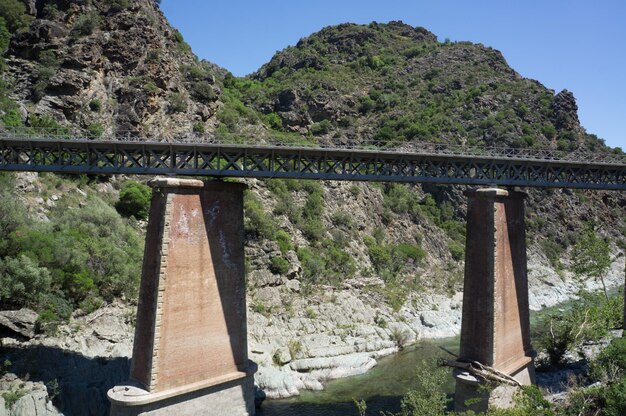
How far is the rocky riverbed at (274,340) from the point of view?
17875 millimetres

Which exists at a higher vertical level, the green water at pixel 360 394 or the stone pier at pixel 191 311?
the stone pier at pixel 191 311

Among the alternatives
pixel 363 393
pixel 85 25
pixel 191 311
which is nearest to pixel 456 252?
pixel 363 393

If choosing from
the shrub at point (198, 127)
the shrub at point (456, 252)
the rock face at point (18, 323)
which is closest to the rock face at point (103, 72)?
the shrub at point (198, 127)

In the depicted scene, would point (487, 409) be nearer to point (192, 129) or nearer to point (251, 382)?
point (251, 382)

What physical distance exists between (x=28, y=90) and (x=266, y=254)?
22.5 metres

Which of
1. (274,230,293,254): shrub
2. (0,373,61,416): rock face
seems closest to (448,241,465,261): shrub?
(274,230,293,254): shrub

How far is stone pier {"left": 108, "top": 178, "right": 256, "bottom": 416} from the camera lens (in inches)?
584

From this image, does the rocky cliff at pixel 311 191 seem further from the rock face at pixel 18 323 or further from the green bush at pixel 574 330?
the green bush at pixel 574 330

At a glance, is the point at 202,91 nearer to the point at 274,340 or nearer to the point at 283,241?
the point at 283,241

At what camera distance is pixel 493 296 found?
17234mm

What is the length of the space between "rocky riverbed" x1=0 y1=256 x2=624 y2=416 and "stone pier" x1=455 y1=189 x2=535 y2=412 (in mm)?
8643

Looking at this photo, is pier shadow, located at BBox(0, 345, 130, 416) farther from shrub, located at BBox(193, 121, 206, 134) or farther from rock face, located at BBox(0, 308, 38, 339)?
shrub, located at BBox(193, 121, 206, 134)

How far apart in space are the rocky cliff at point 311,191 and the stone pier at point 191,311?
4.91m

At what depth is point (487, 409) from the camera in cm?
1658
